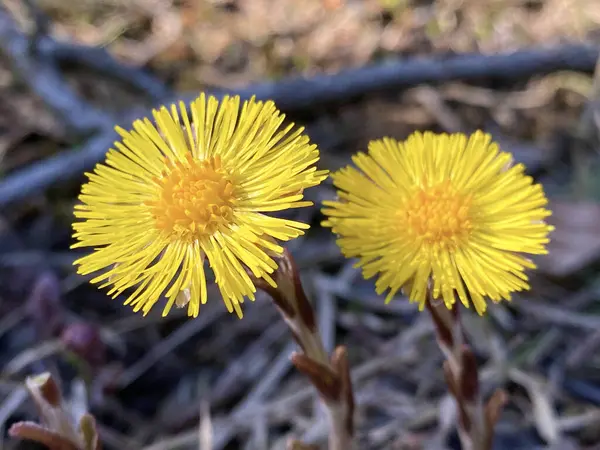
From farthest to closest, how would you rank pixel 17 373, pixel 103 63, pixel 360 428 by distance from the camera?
pixel 103 63 < pixel 17 373 < pixel 360 428

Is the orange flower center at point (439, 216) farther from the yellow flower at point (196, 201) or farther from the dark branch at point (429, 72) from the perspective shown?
the dark branch at point (429, 72)

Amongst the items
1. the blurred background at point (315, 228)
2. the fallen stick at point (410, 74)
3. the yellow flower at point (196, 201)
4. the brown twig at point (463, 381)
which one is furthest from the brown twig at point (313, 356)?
the fallen stick at point (410, 74)

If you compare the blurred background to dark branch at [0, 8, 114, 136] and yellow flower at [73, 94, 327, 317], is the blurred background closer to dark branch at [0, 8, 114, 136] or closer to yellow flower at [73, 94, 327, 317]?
dark branch at [0, 8, 114, 136]

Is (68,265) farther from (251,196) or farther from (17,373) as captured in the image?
(251,196)

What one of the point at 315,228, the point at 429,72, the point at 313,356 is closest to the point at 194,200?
the point at 313,356

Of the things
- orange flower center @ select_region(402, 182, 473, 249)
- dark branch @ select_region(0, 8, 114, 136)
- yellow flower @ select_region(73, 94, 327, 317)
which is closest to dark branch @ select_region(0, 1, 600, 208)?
dark branch @ select_region(0, 8, 114, 136)

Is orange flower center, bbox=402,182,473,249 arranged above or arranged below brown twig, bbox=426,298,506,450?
above

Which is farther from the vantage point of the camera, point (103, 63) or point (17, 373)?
point (103, 63)

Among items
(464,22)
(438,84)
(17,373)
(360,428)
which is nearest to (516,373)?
(360,428)
